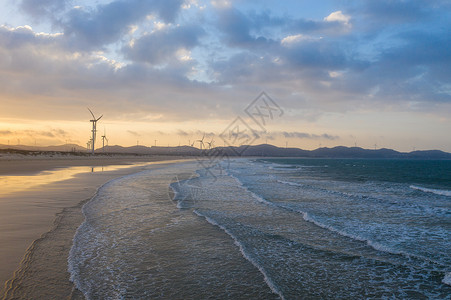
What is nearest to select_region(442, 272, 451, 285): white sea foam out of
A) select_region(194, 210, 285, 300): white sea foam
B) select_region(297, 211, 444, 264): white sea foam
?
select_region(297, 211, 444, 264): white sea foam

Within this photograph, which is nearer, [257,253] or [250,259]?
[250,259]

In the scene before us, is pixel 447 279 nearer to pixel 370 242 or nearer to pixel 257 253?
pixel 370 242

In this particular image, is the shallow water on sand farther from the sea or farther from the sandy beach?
the sandy beach

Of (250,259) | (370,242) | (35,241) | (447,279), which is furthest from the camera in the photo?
(370,242)

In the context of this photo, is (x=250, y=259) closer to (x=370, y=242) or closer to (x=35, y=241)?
(x=370, y=242)

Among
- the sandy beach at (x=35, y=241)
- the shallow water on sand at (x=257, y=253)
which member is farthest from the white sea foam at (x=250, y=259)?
the sandy beach at (x=35, y=241)

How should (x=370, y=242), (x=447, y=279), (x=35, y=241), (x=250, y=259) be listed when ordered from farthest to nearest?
(x=370, y=242) → (x=35, y=241) → (x=250, y=259) → (x=447, y=279)

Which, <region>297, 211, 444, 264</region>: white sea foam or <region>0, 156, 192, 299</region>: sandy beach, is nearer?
<region>0, 156, 192, 299</region>: sandy beach

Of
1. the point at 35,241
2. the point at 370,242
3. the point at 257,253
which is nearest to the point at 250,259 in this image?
the point at 257,253

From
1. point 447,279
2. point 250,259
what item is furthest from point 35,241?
point 447,279

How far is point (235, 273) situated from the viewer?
728 cm

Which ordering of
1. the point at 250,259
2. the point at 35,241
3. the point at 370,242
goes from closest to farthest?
the point at 250,259 < the point at 35,241 < the point at 370,242

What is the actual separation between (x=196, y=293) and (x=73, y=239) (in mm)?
5318

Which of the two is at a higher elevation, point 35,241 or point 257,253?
point 35,241
